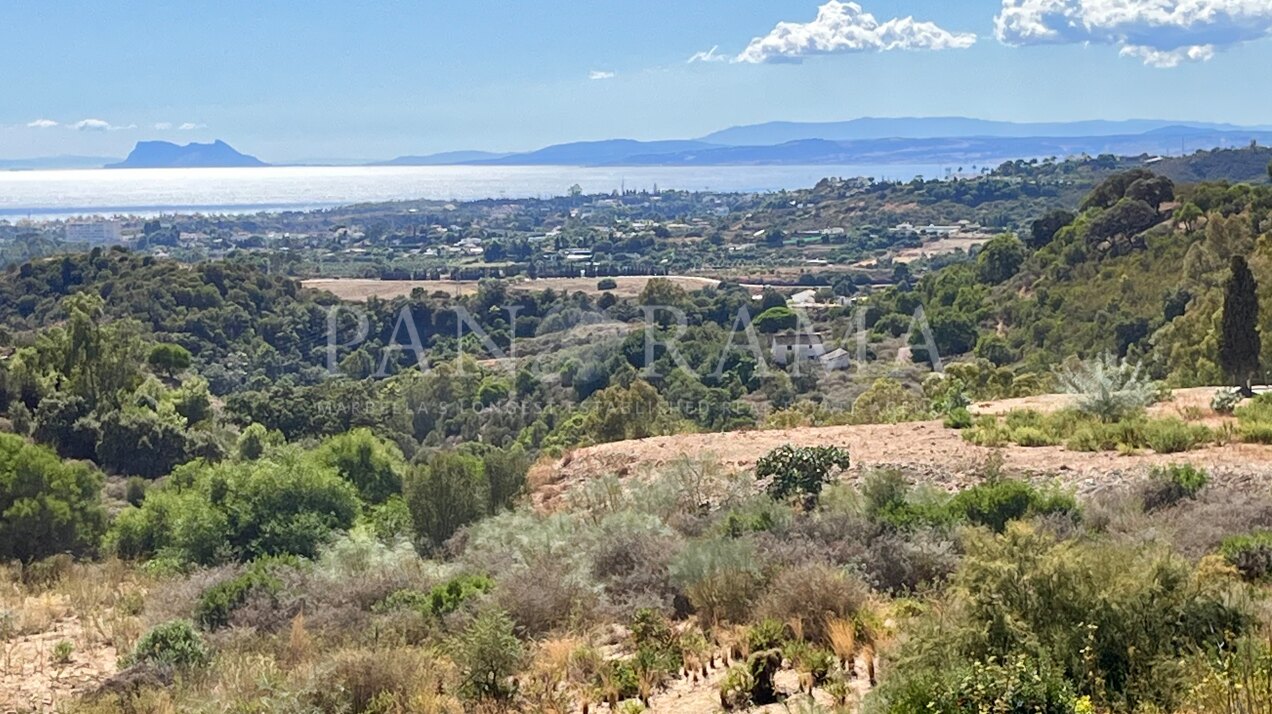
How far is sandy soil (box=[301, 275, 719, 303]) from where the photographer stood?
61.7 metres

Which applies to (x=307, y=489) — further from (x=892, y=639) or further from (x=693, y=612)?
(x=892, y=639)

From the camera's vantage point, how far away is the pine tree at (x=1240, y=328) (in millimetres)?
15352

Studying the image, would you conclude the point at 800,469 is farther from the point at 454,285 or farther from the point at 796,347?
the point at 454,285

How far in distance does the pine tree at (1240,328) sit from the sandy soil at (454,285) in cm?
4459

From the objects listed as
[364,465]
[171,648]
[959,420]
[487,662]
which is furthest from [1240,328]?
[171,648]

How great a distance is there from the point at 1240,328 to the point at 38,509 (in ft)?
48.6

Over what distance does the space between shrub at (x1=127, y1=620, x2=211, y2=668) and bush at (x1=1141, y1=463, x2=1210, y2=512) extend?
6.68 meters

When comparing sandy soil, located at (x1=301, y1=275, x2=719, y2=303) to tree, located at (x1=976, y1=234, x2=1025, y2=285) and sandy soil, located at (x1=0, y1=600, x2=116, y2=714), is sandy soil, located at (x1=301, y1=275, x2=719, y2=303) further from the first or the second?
sandy soil, located at (x1=0, y1=600, x2=116, y2=714)

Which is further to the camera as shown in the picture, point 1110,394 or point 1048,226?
point 1048,226

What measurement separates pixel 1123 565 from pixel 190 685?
4.84m

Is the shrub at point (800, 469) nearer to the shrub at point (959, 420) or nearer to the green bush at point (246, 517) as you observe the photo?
the shrub at point (959, 420)

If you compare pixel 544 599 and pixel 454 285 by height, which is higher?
pixel 544 599

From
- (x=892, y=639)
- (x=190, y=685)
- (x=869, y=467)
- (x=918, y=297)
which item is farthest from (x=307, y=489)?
(x=918, y=297)

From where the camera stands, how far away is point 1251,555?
6578 mm
